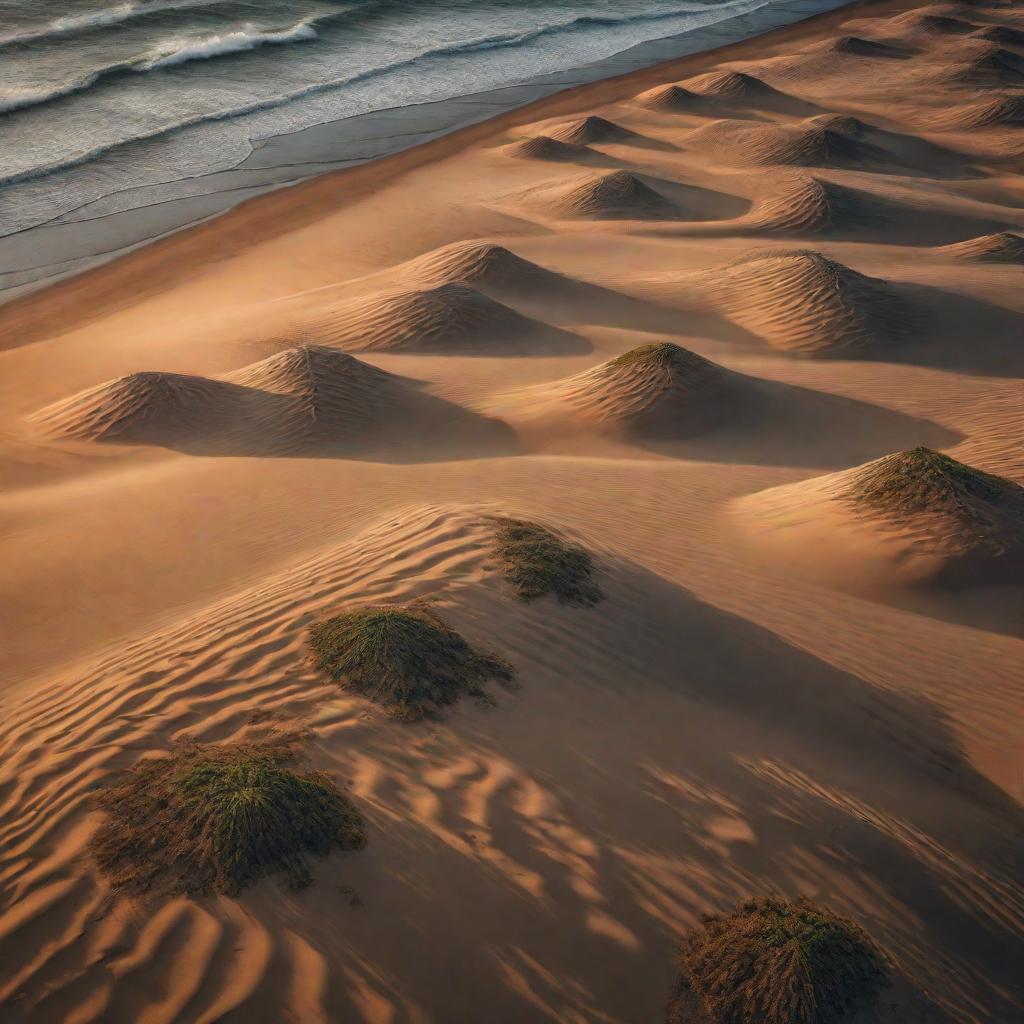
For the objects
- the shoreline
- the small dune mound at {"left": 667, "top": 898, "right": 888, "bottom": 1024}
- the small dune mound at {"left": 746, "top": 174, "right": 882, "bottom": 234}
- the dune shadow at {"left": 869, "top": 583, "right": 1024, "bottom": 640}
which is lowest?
the dune shadow at {"left": 869, "top": 583, "right": 1024, "bottom": 640}

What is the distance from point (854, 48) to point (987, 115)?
35.8 feet

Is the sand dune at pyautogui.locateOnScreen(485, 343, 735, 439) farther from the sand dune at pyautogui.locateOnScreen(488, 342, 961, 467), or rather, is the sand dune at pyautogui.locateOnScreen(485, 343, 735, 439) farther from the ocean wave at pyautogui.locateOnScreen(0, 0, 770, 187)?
the ocean wave at pyautogui.locateOnScreen(0, 0, 770, 187)

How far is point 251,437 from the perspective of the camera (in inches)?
520

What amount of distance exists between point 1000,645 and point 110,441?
11.4m

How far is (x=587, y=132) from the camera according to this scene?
3014 centimetres

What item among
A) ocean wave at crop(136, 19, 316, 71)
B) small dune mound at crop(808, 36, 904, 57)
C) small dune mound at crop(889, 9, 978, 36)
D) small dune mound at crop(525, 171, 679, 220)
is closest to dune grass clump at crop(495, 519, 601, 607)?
small dune mound at crop(525, 171, 679, 220)

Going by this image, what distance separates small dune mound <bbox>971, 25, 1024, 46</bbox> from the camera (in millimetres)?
42344

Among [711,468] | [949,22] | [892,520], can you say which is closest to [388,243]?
[711,468]

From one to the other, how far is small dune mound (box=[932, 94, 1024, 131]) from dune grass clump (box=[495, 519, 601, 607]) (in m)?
31.2

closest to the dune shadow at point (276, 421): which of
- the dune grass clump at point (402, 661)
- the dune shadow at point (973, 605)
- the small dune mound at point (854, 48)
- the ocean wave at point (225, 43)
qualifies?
the dune shadow at point (973, 605)

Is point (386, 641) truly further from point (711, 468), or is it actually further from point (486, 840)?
point (711, 468)

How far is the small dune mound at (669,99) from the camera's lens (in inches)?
1320

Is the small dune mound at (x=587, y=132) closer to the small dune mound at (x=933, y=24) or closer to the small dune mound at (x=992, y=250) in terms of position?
the small dune mound at (x=992, y=250)

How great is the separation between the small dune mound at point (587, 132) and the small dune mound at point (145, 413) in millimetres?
19978
